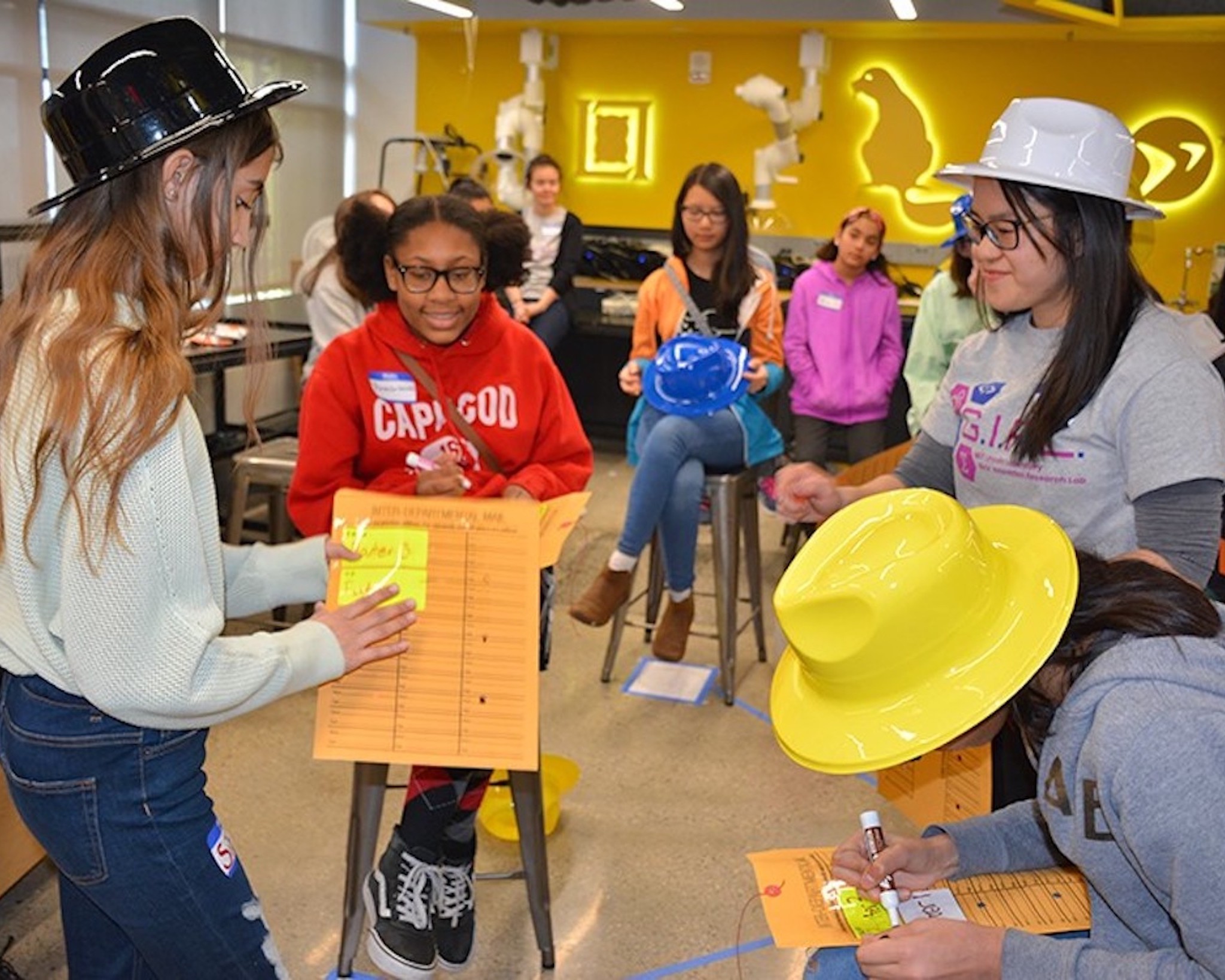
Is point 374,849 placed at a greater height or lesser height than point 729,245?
lesser

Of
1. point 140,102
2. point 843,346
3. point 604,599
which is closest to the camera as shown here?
point 140,102

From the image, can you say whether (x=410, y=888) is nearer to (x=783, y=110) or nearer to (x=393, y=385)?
(x=393, y=385)

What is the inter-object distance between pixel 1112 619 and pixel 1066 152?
2.52 feet

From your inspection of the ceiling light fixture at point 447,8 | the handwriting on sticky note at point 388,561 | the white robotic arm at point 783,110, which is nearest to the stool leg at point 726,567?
the handwriting on sticky note at point 388,561

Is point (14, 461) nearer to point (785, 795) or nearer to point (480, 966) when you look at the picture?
point (480, 966)

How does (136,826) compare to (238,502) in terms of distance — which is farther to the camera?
(238,502)

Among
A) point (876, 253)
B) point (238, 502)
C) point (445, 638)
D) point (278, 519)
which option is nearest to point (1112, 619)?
point (445, 638)

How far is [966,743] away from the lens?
139cm

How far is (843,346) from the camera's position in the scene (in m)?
4.99

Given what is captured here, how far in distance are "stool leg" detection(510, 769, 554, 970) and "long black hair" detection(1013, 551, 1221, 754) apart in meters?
1.23

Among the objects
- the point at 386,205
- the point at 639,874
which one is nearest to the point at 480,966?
the point at 639,874

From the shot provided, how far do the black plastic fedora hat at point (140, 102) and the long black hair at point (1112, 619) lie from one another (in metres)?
1.07

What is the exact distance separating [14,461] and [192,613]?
0.79 ft

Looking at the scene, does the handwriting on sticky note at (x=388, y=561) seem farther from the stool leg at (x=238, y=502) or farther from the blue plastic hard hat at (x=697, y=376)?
the stool leg at (x=238, y=502)
